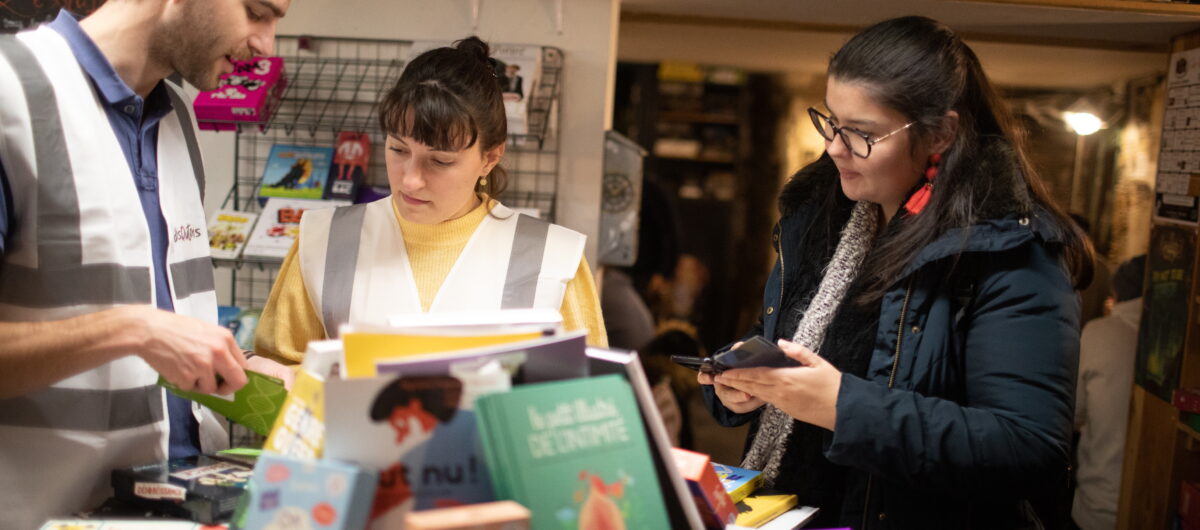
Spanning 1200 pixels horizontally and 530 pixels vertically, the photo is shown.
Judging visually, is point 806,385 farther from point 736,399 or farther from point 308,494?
point 308,494

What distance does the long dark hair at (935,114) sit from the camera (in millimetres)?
1764

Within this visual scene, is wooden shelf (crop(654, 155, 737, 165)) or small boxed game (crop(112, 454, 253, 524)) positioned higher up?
wooden shelf (crop(654, 155, 737, 165))

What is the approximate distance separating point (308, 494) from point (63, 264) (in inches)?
29.6

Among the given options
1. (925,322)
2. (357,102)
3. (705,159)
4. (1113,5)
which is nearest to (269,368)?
(925,322)

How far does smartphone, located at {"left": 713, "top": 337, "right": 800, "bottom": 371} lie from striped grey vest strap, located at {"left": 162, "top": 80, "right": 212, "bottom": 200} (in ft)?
3.53

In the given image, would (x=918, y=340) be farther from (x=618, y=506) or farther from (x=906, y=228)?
(x=618, y=506)

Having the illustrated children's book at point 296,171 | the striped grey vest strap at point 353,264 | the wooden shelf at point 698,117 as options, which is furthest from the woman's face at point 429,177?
the wooden shelf at point 698,117

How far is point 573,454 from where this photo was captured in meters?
1.17

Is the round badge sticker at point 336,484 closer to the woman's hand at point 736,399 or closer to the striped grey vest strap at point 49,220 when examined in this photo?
the striped grey vest strap at point 49,220

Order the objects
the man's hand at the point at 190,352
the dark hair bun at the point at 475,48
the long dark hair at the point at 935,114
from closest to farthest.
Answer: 1. the man's hand at the point at 190,352
2. the long dark hair at the point at 935,114
3. the dark hair bun at the point at 475,48

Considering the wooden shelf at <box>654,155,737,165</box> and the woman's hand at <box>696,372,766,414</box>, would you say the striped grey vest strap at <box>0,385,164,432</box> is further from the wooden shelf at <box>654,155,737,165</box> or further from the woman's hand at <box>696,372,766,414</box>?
the wooden shelf at <box>654,155,737,165</box>

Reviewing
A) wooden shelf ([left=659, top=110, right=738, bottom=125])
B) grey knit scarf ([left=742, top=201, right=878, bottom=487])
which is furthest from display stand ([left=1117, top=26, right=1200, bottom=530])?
wooden shelf ([left=659, top=110, right=738, bottom=125])

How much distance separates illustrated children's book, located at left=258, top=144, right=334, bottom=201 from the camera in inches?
123

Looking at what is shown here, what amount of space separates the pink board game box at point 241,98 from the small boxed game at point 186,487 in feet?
5.20
